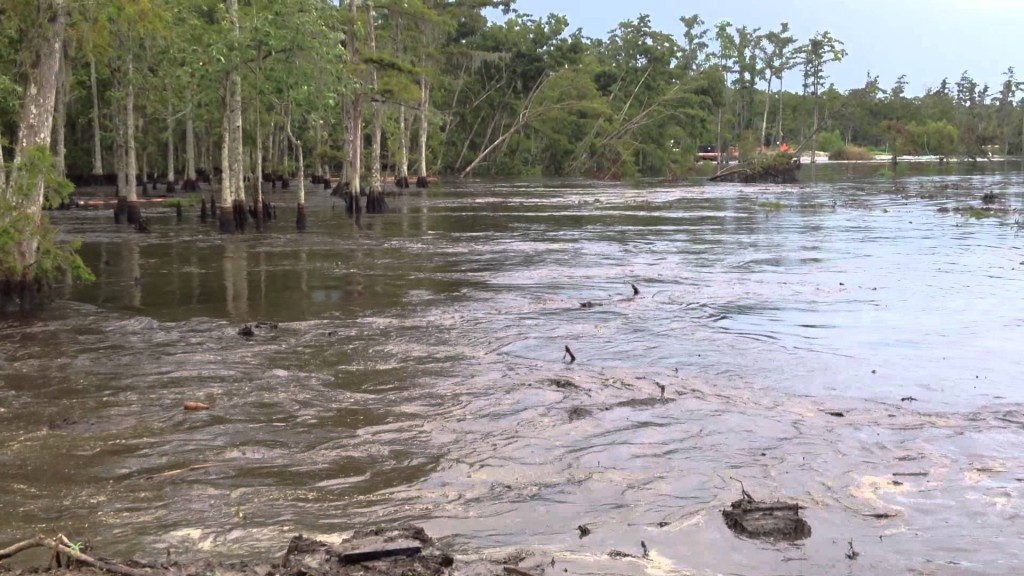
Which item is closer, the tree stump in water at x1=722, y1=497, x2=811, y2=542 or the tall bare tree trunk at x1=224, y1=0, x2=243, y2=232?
the tree stump in water at x1=722, y1=497, x2=811, y2=542

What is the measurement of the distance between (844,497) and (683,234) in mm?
19185

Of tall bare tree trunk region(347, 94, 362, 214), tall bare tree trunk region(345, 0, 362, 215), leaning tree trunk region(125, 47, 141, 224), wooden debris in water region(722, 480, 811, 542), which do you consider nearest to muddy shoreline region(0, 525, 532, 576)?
wooden debris in water region(722, 480, 811, 542)

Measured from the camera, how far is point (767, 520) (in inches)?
221

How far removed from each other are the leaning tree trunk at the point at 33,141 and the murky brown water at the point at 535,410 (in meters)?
0.74

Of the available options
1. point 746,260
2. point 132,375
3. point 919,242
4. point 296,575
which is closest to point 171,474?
point 296,575

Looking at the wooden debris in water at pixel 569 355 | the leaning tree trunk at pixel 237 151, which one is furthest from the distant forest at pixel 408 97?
the wooden debris in water at pixel 569 355

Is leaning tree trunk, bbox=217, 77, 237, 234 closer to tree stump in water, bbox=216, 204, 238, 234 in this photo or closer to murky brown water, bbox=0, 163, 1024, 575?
tree stump in water, bbox=216, 204, 238, 234

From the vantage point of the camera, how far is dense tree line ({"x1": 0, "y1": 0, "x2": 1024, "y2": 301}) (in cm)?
1490

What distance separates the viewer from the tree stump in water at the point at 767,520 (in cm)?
549

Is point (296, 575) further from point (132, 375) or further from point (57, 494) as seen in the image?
point (132, 375)

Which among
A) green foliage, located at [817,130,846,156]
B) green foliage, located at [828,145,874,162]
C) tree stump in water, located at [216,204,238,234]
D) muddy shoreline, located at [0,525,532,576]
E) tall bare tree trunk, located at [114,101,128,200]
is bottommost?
muddy shoreline, located at [0,525,532,576]

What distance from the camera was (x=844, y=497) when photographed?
20.1ft

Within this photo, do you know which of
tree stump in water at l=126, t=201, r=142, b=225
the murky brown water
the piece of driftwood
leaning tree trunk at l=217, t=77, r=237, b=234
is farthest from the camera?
tree stump in water at l=126, t=201, r=142, b=225

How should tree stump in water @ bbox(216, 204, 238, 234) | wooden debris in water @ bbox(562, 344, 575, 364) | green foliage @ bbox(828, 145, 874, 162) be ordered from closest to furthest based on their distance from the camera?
wooden debris in water @ bbox(562, 344, 575, 364)
tree stump in water @ bbox(216, 204, 238, 234)
green foliage @ bbox(828, 145, 874, 162)
